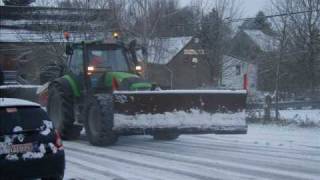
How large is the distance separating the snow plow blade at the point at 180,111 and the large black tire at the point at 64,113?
8.08 ft

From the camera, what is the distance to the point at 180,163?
12.0 meters

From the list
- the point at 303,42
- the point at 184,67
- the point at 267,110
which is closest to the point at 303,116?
the point at 267,110

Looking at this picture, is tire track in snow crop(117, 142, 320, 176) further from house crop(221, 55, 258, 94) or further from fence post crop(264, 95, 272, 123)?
house crop(221, 55, 258, 94)

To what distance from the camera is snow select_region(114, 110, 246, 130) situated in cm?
Result: 1405

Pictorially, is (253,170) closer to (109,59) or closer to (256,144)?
(256,144)

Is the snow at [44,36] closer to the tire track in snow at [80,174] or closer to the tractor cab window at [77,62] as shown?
the tractor cab window at [77,62]

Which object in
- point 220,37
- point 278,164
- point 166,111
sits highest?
point 220,37

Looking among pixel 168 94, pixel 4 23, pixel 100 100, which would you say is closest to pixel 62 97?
pixel 100 100

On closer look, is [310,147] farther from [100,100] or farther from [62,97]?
[62,97]

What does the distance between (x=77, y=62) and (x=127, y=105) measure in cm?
312

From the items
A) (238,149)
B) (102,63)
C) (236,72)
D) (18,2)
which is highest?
(18,2)

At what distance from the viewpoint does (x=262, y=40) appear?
2215 inches

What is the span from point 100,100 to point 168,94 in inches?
59.7

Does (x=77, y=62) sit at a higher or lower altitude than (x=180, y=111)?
higher
